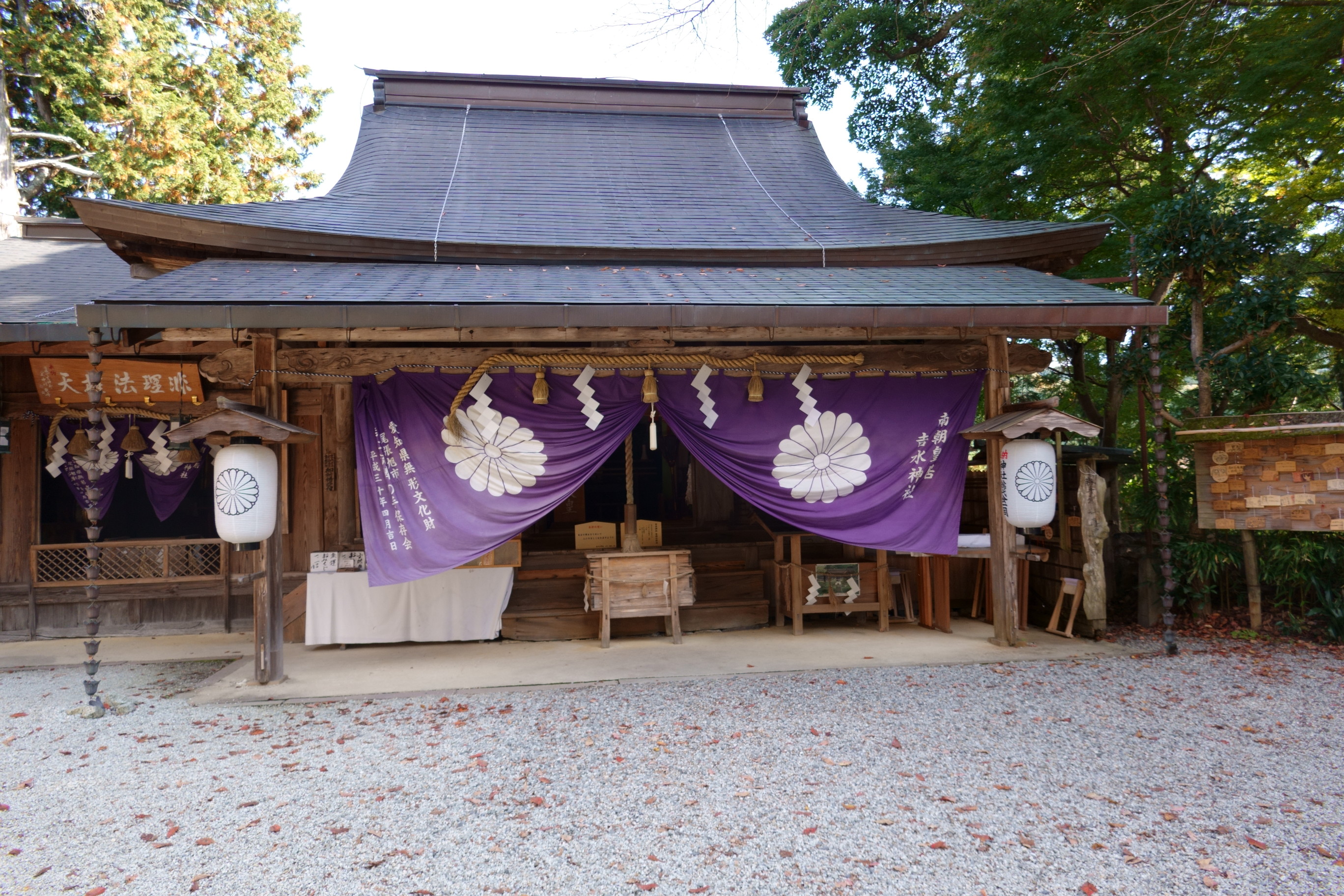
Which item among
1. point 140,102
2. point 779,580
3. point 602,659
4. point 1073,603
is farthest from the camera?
point 140,102

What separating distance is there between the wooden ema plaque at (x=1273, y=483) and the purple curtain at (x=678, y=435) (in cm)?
243

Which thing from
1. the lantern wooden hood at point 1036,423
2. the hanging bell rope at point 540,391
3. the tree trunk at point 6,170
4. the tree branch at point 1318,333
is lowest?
the lantern wooden hood at point 1036,423

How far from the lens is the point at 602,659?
6.48 metres

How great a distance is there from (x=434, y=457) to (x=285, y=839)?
3.17 m

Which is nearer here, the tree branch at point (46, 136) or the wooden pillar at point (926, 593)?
the wooden pillar at point (926, 593)

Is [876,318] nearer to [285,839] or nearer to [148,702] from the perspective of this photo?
[285,839]

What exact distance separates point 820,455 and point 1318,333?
713cm

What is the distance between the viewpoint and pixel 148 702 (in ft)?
18.4

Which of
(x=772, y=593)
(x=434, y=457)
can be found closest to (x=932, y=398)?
(x=772, y=593)

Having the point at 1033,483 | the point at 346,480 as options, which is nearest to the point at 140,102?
the point at 346,480

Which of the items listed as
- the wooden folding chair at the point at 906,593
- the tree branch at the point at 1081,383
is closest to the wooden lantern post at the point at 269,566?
the wooden folding chair at the point at 906,593

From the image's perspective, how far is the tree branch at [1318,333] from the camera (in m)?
8.81

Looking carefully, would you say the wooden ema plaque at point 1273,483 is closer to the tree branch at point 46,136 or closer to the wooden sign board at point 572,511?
the wooden sign board at point 572,511

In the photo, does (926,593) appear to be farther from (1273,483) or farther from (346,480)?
(346,480)
